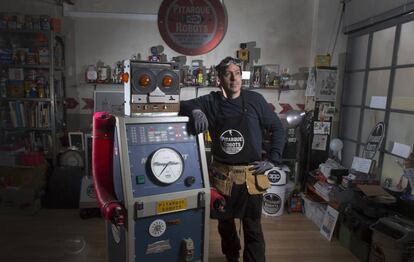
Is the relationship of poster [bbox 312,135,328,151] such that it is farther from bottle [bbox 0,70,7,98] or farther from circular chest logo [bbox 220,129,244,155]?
bottle [bbox 0,70,7,98]

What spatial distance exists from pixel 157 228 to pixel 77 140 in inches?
89.6

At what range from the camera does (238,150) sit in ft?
6.24

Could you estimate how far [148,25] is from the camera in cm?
339

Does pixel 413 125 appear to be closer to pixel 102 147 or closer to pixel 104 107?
pixel 102 147

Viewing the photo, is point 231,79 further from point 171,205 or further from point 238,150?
point 171,205

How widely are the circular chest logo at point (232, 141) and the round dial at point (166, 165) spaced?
20.0 inches

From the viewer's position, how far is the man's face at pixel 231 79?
6.19ft

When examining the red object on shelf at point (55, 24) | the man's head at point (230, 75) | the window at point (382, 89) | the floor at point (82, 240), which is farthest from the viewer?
the red object on shelf at point (55, 24)

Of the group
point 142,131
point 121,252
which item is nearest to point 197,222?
point 121,252

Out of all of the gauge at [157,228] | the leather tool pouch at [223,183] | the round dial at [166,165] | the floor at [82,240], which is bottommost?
the floor at [82,240]

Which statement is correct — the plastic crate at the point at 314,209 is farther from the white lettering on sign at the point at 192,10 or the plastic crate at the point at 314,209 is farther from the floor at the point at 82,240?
the white lettering on sign at the point at 192,10

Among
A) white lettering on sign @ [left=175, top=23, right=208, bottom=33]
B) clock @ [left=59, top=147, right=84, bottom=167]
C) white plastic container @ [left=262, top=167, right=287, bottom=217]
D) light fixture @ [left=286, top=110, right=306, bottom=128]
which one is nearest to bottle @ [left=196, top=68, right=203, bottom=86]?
white lettering on sign @ [left=175, top=23, right=208, bottom=33]

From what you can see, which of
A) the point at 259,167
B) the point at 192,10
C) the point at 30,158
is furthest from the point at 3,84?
the point at 259,167

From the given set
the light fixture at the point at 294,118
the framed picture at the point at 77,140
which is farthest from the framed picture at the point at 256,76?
the framed picture at the point at 77,140
